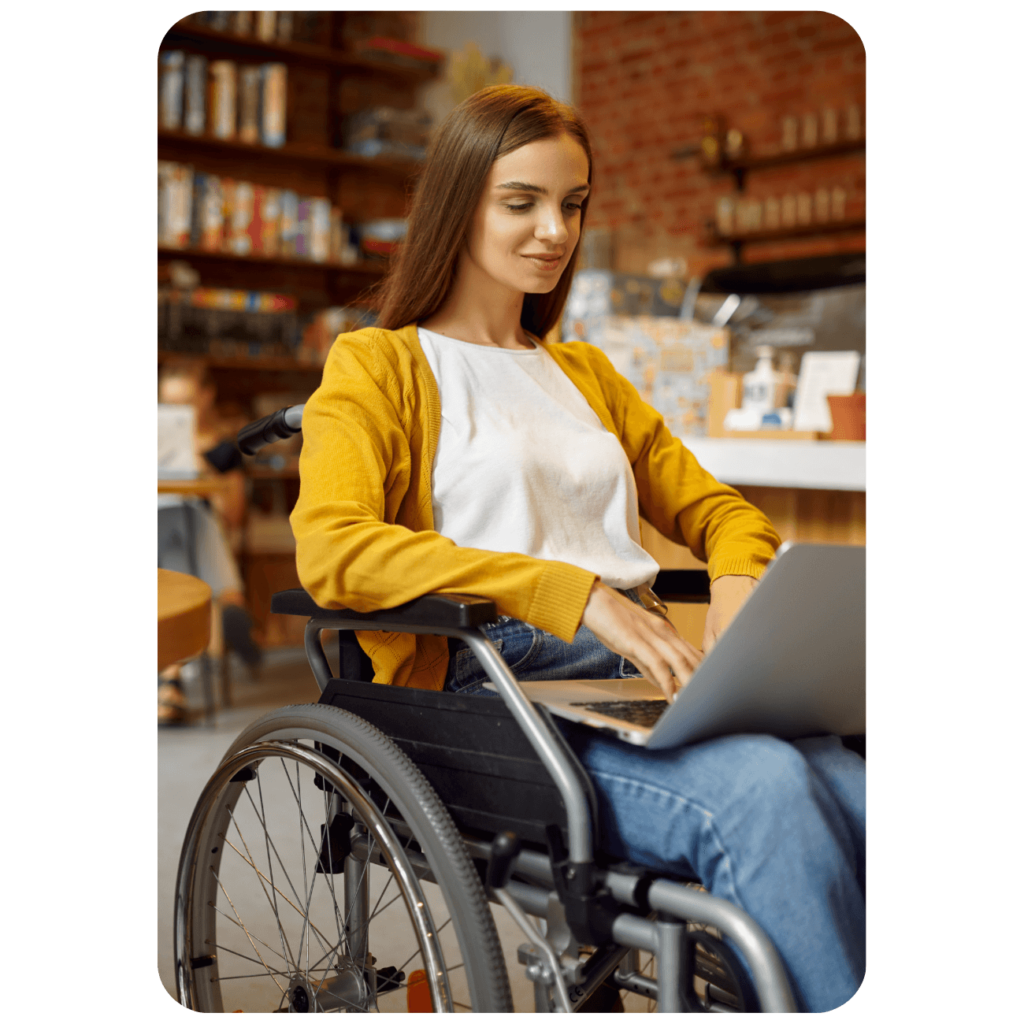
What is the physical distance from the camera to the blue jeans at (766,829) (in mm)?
764

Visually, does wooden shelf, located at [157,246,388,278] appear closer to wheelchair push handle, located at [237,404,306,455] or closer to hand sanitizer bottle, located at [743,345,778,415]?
hand sanitizer bottle, located at [743,345,778,415]

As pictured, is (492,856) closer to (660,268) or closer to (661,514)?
(661,514)

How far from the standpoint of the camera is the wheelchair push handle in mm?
1183

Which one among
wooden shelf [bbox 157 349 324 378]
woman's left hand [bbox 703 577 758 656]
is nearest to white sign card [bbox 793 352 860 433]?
woman's left hand [bbox 703 577 758 656]

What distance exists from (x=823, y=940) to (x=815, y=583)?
0.26m

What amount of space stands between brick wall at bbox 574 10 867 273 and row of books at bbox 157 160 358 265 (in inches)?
46.3

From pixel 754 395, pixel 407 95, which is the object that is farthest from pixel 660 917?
pixel 407 95

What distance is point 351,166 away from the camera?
4.73 metres

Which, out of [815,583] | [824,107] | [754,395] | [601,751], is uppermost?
[824,107]

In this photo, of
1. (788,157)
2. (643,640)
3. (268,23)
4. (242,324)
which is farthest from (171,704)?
(788,157)

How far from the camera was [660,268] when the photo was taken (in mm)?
2904

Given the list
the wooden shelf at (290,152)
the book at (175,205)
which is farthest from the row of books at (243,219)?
the wooden shelf at (290,152)

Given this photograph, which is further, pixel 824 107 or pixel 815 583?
pixel 824 107

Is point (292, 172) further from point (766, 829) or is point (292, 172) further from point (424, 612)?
point (766, 829)
